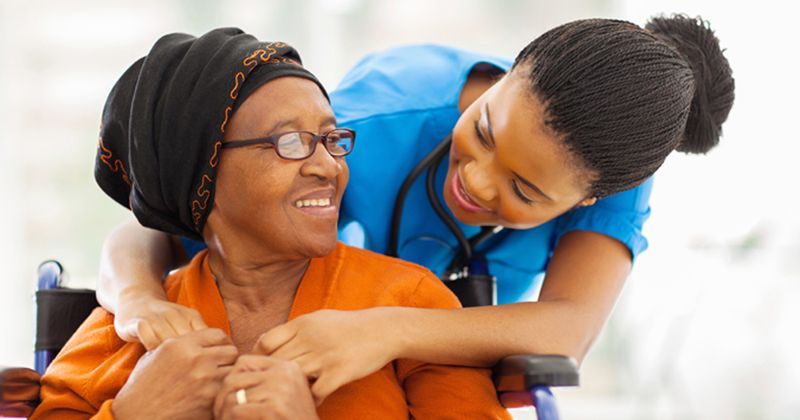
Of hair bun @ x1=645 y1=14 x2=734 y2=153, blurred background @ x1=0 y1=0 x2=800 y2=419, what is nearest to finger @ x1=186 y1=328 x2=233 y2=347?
hair bun @ x1=645 y1=14 x2=734 y2=153

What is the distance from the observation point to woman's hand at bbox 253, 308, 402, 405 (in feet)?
4.11

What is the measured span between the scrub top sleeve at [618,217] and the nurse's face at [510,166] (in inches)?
3.8

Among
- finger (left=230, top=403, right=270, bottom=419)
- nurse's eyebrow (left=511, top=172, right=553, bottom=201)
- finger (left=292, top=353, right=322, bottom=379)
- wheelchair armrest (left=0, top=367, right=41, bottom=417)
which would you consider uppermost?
nurse's eyebrow (left=511, top=172, right=553, bottom=201)

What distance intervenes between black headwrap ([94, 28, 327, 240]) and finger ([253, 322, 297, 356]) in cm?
27

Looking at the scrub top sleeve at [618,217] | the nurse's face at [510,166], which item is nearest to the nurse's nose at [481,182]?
the nurse's face at [510,166]

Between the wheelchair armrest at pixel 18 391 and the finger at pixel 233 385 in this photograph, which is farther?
the wheelchair armrest at pixel 18 391

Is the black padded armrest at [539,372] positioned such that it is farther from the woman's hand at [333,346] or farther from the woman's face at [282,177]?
the woman's face at [282,177]

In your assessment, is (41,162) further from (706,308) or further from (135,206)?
(706,308)

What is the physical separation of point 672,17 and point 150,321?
107 centimetres

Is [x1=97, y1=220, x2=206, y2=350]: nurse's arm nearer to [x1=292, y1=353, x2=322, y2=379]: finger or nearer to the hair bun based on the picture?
[x1=292, y1=353, x2=322, y2=379]: finger

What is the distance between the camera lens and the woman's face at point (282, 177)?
4.48ft

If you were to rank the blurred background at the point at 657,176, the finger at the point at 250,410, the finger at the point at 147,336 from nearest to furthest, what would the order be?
the finger at the point at 250,410 < the finger at the point at 147,336 < the blurred background at the point at 657,176

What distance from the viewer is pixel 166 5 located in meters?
3.82

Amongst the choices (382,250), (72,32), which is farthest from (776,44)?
(72,32)
